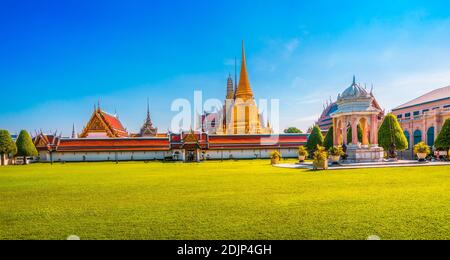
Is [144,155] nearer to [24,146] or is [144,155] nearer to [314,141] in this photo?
[24,146]

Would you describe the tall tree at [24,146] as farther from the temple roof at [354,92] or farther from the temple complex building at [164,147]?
the temple roof at [354,92]

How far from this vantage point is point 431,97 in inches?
1875

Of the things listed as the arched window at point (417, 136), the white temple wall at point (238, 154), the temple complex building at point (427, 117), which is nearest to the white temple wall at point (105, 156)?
the white temple wall at point (238, 154)

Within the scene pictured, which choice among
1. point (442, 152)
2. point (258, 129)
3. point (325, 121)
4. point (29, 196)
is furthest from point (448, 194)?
point (325, 121)

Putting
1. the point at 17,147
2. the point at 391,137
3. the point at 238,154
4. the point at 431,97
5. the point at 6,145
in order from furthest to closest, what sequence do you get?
the point at 238,154 < the point at 431,97 < the point at 17,147 < the point at 6,145 < the point at 391,137

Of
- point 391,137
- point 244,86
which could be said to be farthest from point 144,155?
point 391,137

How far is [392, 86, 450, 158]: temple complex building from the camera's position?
3947cm

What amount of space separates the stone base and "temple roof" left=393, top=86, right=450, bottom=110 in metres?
26.9

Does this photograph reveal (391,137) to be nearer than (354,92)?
No

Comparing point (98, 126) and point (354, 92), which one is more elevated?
point (354, 92)

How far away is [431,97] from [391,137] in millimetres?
22989

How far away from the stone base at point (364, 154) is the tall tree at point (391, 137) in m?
7.55

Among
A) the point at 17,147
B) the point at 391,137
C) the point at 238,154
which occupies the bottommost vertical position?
the point at 238,154
